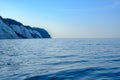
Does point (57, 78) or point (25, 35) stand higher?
point (25, 35)

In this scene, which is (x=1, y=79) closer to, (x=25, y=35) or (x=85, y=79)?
(x=85, y=79)

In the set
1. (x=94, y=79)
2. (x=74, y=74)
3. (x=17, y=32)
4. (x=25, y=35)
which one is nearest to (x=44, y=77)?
(x=74, y=74)

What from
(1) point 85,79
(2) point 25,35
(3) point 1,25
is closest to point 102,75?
(1) point 85,79

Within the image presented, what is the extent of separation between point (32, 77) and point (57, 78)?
134 cm

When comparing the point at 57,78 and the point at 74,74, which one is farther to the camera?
the point at 74,74

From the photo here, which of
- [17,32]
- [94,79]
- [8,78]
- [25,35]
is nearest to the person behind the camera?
[94,79]

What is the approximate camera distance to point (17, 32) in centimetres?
14512

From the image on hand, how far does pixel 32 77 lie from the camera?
11211 mm

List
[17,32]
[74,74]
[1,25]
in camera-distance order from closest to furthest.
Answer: [74,74], [1,25], [17,32]

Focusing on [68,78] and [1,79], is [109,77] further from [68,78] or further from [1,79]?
[1,79]

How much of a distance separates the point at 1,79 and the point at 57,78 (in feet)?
9.38

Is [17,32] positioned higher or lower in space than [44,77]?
higher

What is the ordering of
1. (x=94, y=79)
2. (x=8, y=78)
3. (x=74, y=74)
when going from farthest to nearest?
(x=74, y=74)
(x=8, y=78)
(x=94, y=79)

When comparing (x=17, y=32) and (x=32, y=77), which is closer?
(x=32, y=77)
